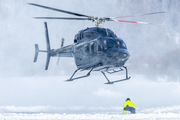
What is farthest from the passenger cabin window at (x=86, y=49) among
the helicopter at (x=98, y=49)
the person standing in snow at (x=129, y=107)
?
the person standing in snow at (x=129, y=107)

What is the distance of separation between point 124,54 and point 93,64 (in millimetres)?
2653

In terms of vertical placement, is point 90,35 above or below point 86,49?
above

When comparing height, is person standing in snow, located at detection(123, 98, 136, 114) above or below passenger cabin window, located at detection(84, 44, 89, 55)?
below

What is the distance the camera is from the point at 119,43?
64.0ft

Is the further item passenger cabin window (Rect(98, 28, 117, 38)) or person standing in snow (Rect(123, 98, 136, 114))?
person standing in snow (Rect(123, 98, 136, 114))

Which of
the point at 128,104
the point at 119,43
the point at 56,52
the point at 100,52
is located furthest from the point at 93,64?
the point at 56,52

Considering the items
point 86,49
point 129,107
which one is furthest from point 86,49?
point 129,107

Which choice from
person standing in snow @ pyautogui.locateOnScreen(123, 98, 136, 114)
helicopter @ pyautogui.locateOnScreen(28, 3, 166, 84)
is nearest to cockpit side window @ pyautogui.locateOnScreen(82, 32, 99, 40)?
helicopter @ pyautogui.locateOnScreen(28, 3, 166, 84)

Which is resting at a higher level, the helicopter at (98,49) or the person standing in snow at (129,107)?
the helicopter at (98,49)

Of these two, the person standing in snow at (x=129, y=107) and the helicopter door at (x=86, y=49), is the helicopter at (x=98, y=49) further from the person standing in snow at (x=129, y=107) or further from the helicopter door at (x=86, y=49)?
the person standing in snow at (x=129, y=107)

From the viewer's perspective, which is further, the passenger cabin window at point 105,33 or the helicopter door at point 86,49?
the helicopter door at point 86,49

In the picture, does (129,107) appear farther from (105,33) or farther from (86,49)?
(105,33)

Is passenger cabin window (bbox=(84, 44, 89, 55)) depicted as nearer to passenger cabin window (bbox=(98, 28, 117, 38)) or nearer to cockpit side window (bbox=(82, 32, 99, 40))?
cockpit side window (bbox=(82, 32, 99, 40))

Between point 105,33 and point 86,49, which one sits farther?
point 86,49
